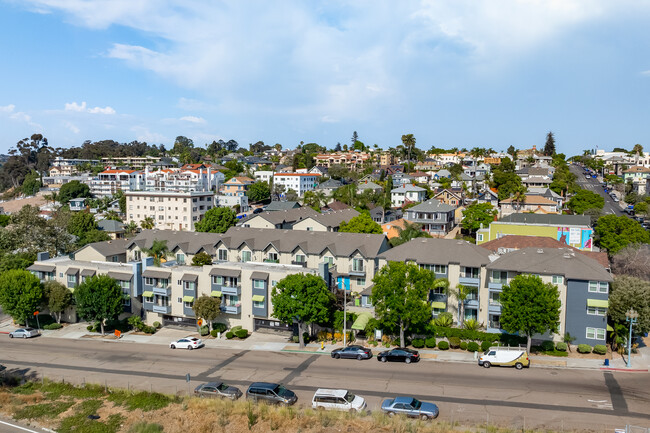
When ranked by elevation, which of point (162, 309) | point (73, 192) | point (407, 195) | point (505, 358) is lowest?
point (162, 309)

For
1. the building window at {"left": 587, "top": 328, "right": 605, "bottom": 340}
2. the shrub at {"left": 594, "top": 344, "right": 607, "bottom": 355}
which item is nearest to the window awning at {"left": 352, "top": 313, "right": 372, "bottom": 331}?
the building window at {"left": 587, "top": 328, "right": 605, "bottom": 340}

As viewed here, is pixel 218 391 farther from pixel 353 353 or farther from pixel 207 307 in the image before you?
pixel 207 307

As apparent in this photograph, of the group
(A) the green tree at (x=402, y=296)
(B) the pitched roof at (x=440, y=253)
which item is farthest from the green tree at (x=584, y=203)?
(A) the green tree at (x=402, y=296)

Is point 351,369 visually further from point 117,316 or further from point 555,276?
point 117,316

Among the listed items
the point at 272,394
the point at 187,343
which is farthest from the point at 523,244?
the point at 187,343

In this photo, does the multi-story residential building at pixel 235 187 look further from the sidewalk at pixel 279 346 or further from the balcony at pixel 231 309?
the balcony at pixel 231 309

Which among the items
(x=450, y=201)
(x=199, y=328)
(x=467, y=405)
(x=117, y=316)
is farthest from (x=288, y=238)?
(x=450, y=201)
